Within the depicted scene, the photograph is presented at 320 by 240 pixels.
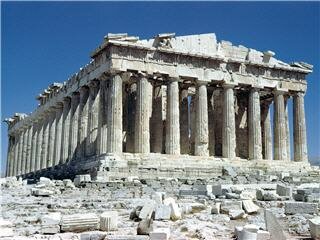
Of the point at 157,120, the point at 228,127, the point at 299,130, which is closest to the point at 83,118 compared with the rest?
the point at 157,120

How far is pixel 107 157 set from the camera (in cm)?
3047

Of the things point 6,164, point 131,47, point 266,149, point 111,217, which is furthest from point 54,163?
point 111,217

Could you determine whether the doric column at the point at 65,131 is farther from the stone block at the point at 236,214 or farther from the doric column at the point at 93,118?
the stone block at the point at 236,214

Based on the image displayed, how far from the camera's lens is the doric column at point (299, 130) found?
38.8 meters

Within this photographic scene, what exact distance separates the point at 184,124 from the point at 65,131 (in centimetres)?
930

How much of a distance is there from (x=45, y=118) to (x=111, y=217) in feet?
126

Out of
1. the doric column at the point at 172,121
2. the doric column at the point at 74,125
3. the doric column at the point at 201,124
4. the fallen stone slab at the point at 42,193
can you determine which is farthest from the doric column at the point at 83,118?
the fallen stone slab at the point at 42,193

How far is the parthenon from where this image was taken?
32438mm

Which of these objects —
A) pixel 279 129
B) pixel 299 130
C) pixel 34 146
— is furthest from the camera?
pixel 34 146

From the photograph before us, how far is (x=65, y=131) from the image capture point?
40.3 m

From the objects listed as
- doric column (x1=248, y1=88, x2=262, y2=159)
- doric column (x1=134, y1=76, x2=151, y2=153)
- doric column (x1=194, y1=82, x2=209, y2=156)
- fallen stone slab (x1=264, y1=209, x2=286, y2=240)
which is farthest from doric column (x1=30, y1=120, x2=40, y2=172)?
fallen stone slab (x1=264, y1=209, x2=286, y2=240)

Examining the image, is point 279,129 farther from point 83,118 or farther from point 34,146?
point 34,146

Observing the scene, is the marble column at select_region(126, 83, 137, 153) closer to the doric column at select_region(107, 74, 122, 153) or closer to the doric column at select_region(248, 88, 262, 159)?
the doric column at select_region(107, 74, 122, 153)

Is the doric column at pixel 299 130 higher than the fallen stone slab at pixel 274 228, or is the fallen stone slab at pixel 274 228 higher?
the doric column at pixel 299 130
